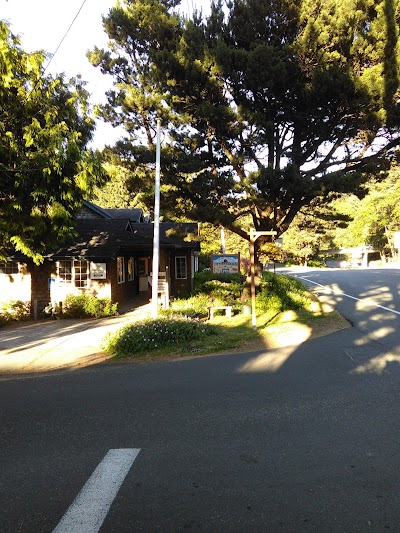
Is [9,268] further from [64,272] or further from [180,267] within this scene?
[180,267]

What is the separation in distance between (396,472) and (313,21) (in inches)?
524

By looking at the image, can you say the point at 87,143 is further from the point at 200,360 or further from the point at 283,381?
the point at 283,381

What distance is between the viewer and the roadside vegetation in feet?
31.2

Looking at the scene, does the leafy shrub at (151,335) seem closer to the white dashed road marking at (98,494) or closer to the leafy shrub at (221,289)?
the white dashed road marking at (98,494)

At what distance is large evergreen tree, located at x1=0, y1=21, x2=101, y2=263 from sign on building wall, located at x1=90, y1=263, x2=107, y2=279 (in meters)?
5.96

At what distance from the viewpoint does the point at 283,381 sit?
6.77 meters

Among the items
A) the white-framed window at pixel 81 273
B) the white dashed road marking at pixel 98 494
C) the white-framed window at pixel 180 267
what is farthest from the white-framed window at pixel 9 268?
the white dashed road marking at pixel 98 494

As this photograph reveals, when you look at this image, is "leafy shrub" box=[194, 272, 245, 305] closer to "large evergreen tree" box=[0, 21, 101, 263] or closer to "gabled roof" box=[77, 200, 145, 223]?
"gabled roof" box=[77, 200, 145, 223]

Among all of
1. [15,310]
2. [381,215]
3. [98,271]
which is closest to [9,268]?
[15,310]

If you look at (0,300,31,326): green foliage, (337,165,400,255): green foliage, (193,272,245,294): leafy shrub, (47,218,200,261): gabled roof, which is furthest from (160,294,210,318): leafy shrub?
(337,165,400,255): green foliage

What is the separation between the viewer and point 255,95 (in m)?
14.8

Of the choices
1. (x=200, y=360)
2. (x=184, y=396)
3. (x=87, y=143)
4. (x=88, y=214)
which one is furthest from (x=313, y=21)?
(x=88, y=214)

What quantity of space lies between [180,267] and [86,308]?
8.12m

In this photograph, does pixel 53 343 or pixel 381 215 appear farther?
pixel 381 215
